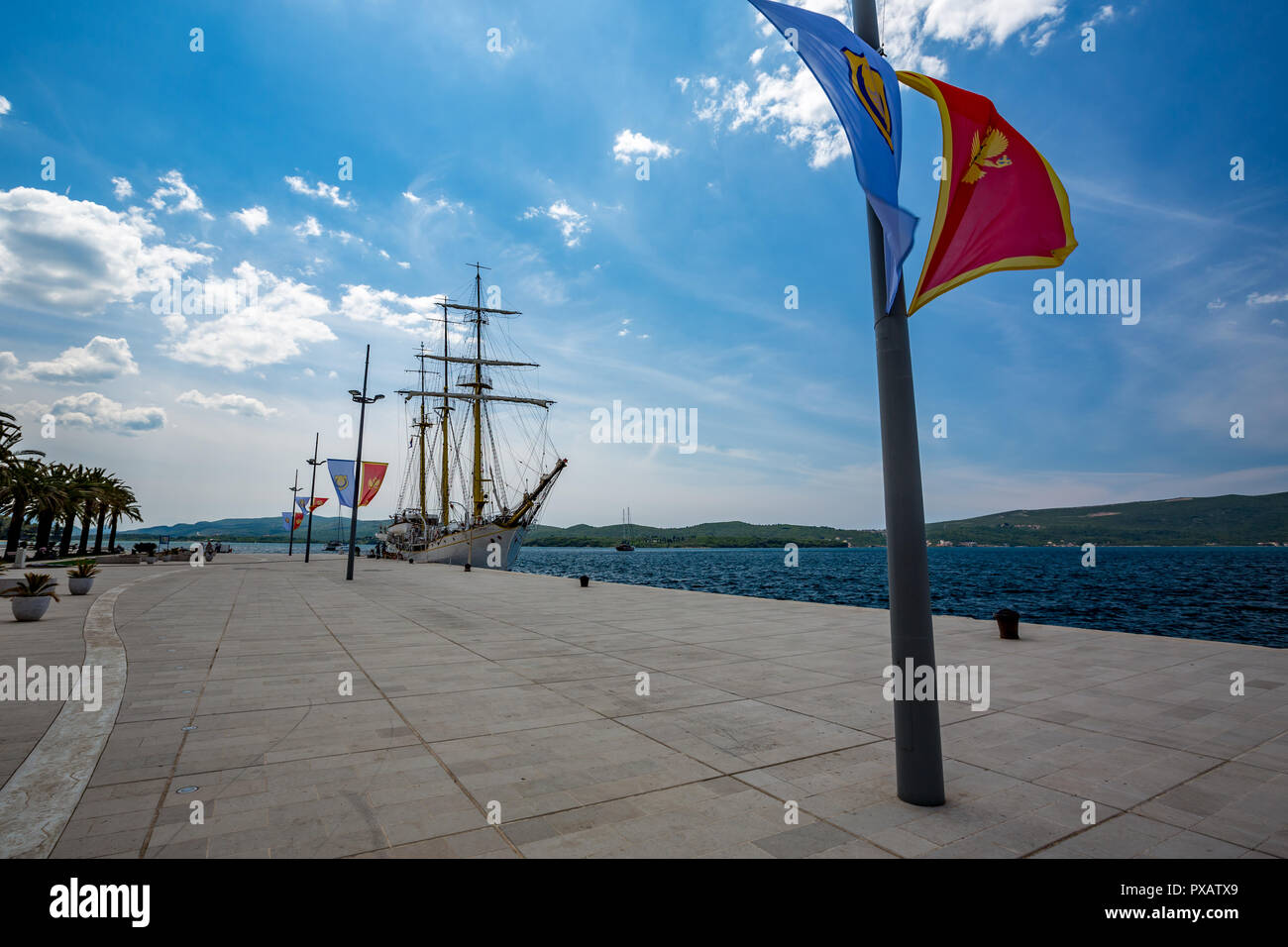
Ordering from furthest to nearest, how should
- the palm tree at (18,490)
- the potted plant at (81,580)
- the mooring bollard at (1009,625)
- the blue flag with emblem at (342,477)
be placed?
1. the palm tree at (18,490)
2. the blue flag with emblem at (342,477)
3. the potted plant at (81,580)
4. the mooring bollard at (1009,625)

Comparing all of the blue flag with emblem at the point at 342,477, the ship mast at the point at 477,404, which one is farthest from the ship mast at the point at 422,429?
the blue flag with emblem at the point at 342,477

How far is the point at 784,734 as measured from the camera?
6.56 meters

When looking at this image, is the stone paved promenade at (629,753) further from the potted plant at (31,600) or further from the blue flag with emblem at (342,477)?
the blue flag with emblem at (342,477)

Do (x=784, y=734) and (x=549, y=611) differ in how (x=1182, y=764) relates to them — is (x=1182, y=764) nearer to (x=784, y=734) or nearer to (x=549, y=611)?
(x=784, y=734)

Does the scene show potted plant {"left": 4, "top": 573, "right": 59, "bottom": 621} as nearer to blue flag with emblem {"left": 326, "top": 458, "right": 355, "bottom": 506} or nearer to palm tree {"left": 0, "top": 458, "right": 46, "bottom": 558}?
blue flag with emblem {"left": 326, "top": 458, "right": 355, "bottom": 506}

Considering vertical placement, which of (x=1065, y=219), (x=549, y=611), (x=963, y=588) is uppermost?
(x=1065, y=219)

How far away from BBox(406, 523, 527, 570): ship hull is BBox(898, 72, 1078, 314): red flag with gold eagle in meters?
53.9

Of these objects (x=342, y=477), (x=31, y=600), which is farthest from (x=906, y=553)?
(x=342, y=477)

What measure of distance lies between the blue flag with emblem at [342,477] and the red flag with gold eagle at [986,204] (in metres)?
34.0

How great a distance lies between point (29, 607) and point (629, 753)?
16663mm

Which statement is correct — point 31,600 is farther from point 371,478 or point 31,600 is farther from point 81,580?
point 371,478

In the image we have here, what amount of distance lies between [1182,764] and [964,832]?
284 cm

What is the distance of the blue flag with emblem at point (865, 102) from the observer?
15.1 ft
